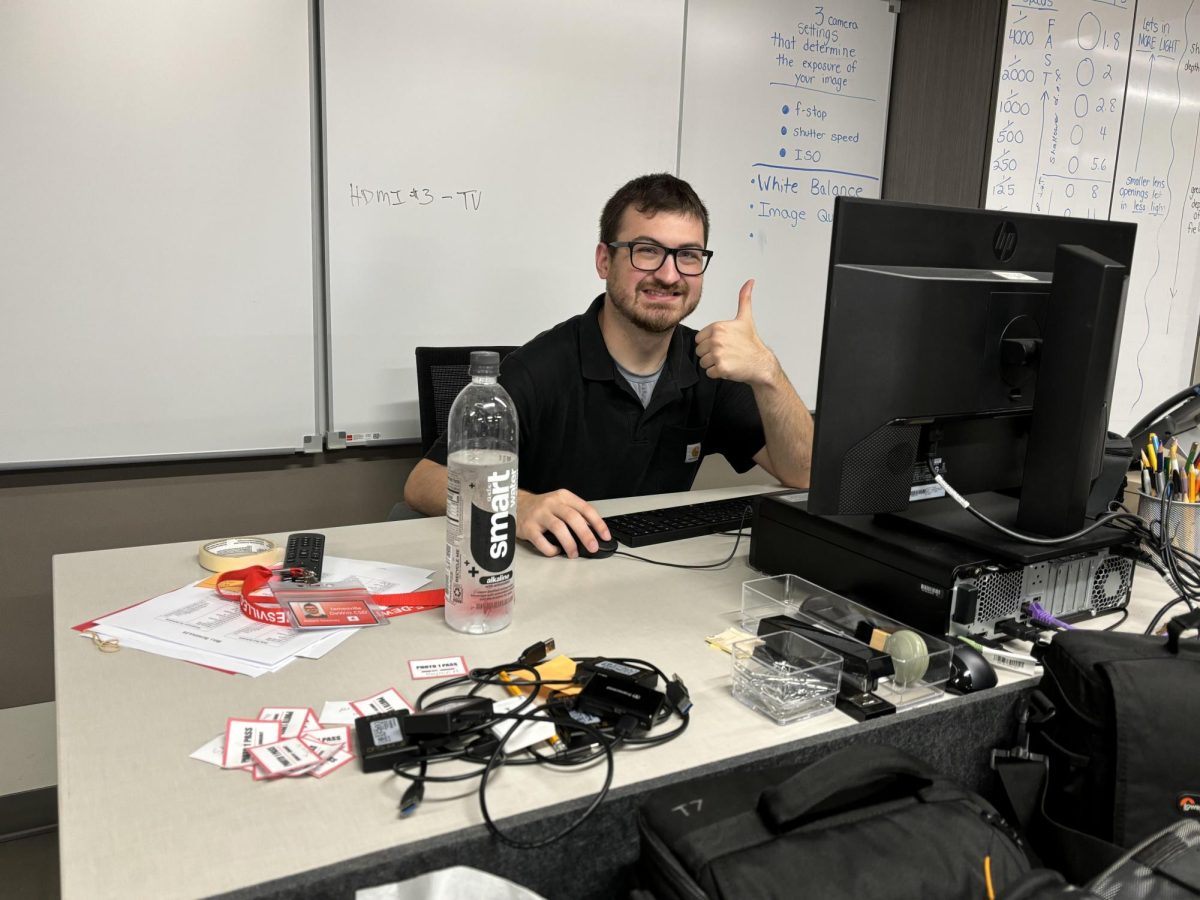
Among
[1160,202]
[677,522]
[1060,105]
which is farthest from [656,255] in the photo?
[1160,202]

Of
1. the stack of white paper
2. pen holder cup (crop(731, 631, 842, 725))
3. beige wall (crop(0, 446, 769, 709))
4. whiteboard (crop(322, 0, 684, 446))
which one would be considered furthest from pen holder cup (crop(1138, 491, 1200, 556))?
beige wall (crop(0, 446, 769, 709))

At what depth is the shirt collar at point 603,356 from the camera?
1771 millimetres

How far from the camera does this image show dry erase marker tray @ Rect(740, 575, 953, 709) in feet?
3.02

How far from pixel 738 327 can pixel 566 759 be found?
976mm

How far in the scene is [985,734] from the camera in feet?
3.12

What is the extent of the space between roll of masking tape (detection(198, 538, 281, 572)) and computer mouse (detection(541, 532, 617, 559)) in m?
0.38

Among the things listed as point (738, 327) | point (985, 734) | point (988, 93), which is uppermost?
point (988, 93)

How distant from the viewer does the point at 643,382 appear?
1.83 m

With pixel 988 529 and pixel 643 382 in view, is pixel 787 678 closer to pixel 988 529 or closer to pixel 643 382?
pixel 988 529

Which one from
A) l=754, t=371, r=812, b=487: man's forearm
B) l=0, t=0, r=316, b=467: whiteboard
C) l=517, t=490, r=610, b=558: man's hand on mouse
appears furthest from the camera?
l=0, t=0, r=316, b=467: whiteboard

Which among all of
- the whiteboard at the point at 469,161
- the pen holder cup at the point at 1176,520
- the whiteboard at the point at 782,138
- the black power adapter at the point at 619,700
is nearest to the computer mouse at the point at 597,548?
the black power adapter at the point at 619,700

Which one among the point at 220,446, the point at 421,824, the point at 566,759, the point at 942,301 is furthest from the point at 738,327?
the point at 220,446

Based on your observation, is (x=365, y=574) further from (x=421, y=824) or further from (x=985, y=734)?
(x=985, y=734)

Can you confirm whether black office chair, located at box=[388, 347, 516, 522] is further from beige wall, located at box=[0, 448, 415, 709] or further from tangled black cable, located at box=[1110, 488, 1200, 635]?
tangled black cable, located at box=[1110, 488, 1200, 635]
